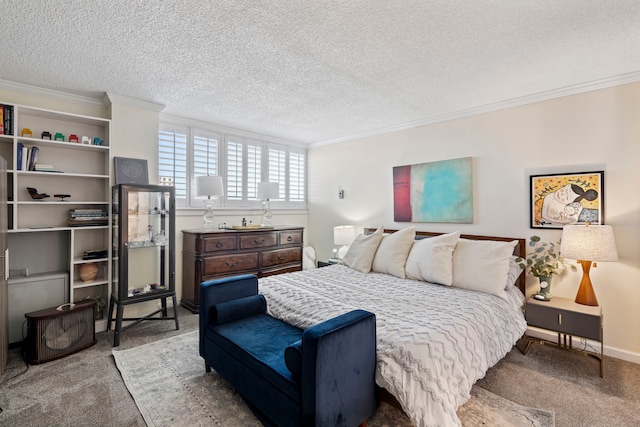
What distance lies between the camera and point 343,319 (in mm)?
1604

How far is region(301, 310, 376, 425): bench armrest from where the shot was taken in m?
1.45

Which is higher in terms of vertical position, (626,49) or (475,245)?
(626,49)

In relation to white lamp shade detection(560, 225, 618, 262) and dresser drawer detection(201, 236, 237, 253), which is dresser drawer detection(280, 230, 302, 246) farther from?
white lamp shade detection(560, 225, 618, 262)

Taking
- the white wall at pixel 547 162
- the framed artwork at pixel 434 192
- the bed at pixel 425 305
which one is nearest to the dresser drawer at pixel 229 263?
the bed at pixel 425 305

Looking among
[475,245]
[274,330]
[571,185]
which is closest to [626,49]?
[571,185]

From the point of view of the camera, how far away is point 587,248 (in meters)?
→ 2.47

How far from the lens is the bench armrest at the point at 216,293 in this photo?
2.33 metres

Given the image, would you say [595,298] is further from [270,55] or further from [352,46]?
[270,55]

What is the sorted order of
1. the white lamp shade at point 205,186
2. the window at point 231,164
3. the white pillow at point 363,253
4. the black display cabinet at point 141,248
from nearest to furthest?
the black display cabinet at point 141,248 < the white pillow at point 363,253 < the white lamp shade at point 205,186 < the window at point 231,164

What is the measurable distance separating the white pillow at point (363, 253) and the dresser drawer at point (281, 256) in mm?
1182

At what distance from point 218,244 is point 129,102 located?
6.04 ft

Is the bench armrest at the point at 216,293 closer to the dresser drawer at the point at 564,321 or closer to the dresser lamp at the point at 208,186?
the dresser lamp at the point at 208,186

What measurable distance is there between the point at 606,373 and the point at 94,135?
5309mm

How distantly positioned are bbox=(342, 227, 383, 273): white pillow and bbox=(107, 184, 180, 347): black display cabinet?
1.98m
